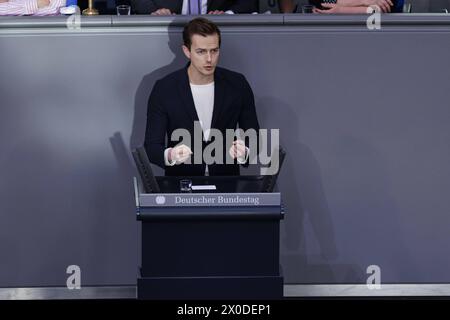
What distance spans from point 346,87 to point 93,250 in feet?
4.72

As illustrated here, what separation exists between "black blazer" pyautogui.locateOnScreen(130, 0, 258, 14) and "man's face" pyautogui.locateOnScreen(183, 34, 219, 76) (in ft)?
3.09

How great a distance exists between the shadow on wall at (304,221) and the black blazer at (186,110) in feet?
0.85

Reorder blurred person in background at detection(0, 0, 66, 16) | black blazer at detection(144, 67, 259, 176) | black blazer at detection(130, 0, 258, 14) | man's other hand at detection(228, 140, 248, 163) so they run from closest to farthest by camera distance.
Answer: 1. man's other hand at detection(228, 140, 248, 163)
2. black blazer at detection(144, 67, 259, 176)
3. blurred person in background at detection(0, 0, 66, 16)
4. black blazer at detection(130, 0, 258, 14)

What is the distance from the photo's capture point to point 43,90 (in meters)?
5.64

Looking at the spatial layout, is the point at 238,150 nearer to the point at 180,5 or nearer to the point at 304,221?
the point at 304,221

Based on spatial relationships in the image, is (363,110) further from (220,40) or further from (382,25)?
(220,40)

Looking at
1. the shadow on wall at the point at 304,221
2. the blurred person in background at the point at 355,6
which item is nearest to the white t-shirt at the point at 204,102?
the shadow on wall at the point at 304,221

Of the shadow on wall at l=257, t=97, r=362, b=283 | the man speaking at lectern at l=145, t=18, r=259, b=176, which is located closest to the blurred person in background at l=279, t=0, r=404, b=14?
the shadow on wall at l=257, t=97, r=362, b=283

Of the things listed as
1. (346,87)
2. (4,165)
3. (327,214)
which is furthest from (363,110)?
(4,165)

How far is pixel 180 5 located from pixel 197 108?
0.98 metres

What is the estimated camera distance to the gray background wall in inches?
222

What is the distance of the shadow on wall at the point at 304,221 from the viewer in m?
5.73

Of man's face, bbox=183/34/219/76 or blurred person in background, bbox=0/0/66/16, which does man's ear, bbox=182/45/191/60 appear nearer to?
man's face, bbox=183/34/219/76

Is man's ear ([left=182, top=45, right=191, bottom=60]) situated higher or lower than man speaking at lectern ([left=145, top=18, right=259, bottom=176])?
higher
